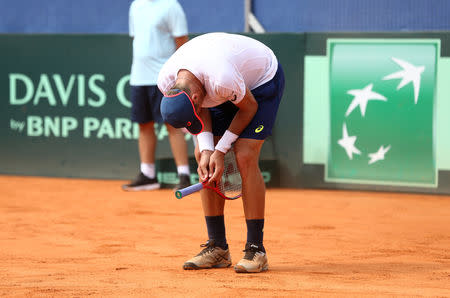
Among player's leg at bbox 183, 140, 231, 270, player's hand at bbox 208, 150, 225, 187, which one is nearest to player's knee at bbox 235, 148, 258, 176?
player's hand at bbox 208, 150, 225, 187

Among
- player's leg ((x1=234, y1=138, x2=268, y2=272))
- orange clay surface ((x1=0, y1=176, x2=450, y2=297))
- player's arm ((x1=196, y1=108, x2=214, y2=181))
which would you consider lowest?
orange clay surface ((x1=0, y1=176, x2=450, y2=297))

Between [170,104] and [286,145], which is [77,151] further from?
[170,104]

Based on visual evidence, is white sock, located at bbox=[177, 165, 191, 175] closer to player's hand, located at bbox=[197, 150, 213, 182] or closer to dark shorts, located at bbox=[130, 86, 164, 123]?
dark shorts, located at bbox=[130, 86, 164, 123]

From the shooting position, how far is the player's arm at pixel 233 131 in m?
4.42

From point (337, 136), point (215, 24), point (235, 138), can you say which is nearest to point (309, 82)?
point (337, 136)

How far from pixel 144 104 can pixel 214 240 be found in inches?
141

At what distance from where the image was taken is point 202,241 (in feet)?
18.1

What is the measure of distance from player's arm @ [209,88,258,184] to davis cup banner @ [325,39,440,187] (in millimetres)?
3728

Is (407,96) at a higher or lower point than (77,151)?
higher

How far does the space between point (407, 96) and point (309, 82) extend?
1000 millimetres

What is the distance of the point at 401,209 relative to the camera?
7051 mm

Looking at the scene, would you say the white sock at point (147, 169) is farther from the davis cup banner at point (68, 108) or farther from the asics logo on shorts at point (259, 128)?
the asics logo on shorts at point (259, 128)

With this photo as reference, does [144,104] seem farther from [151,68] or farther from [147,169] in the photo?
[147,169]

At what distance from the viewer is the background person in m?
7.90
